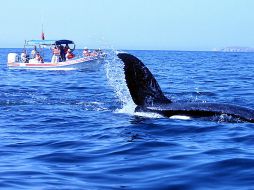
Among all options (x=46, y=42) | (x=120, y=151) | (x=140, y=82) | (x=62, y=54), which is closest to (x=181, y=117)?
(x=140, y=82)

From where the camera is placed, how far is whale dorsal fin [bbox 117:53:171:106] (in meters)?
13.4

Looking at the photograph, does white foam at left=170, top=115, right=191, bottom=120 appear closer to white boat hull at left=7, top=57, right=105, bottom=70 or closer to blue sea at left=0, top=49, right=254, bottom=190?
blue sea at left=0, top=49, right=254, bottom=190

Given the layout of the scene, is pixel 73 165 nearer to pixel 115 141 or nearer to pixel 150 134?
pixel 115 141

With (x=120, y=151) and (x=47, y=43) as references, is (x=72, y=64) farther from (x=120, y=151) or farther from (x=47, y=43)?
(x=120, y=151)

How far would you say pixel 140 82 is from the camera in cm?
1371

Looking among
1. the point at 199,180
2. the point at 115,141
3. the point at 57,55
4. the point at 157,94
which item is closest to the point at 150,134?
the point at 115,141

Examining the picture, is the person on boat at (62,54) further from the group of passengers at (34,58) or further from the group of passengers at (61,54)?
the group of passengers at (34,58)

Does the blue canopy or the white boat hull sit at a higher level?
the blue canopy

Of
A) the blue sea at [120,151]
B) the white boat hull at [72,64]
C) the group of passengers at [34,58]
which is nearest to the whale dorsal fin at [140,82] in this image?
the blue sea at [120,151]

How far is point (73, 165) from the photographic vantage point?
8.12 m

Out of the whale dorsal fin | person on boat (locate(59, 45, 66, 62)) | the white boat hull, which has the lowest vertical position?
the white boat hull

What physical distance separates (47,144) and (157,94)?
4.60m

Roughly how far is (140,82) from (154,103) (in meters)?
0.75

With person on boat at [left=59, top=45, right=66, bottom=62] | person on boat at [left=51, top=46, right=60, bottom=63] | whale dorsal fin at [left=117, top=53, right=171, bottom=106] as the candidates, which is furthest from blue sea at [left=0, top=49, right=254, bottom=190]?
person on boat at [left=59, top=45, right=66, bottom=62]
